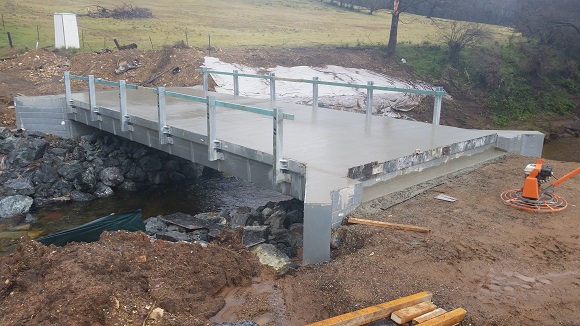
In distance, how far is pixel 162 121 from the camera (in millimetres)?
9336

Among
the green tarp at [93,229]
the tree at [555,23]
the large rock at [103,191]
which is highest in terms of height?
the tree at [555,23]

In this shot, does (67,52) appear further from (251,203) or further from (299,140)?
(299,140)

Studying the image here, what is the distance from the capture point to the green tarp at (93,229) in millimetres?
6969

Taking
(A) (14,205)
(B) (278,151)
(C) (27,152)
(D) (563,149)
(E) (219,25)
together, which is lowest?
(D) (563,149)

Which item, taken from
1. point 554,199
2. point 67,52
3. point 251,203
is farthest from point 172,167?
point 67,52

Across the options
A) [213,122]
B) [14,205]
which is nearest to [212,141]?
[213,122]

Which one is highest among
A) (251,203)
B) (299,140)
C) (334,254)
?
(299,140)

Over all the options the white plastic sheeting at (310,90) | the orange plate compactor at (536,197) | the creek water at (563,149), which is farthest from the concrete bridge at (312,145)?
the creek water at (563,149)

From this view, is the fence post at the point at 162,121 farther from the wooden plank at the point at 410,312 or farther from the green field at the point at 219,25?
the green field at the point at 219,25

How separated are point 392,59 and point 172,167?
17.0 m

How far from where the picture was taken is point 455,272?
4.92m

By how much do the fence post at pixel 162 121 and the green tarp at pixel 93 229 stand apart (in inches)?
77.5

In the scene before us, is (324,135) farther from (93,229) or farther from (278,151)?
(93,229)

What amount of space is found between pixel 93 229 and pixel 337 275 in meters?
4.08
